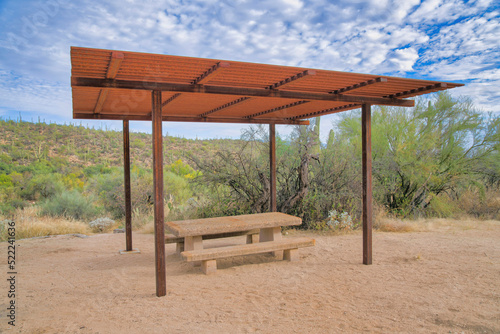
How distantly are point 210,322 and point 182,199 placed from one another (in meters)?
10.8

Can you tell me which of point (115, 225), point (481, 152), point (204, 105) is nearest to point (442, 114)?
point (481, 152)

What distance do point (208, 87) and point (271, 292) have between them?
2772 mm

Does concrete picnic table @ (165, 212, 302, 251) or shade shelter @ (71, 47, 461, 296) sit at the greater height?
shade shelter @ (71, 47, 461, 296)

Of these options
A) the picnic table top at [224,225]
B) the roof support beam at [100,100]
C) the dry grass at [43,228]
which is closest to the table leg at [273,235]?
the picnic table top at [224,225]

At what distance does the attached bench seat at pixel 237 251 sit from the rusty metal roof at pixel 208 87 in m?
2.31

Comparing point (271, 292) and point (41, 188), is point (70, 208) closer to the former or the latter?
point (41, 188)

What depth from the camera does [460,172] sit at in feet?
36.7

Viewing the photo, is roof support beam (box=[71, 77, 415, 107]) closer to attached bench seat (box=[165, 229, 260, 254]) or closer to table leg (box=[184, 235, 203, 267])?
table leg (box=[184, 235, 203, 267])

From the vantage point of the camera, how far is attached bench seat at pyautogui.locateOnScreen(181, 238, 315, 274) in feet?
17.3

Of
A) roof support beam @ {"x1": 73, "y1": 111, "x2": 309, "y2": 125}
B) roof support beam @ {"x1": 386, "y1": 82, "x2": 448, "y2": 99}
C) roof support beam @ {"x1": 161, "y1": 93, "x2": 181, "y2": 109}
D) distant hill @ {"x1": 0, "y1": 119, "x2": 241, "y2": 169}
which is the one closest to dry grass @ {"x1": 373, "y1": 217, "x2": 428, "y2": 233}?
roof support beam @ {"x1": 73, "y1": 111, "x2": 309, "y2": 125}

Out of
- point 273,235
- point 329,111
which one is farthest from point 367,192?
point 329,111

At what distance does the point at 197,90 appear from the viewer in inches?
184

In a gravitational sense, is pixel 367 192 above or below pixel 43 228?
above

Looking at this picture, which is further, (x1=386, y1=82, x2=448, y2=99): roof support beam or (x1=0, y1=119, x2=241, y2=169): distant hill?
(x1=0, y1=119, x2=241, y2=169): distant hill
